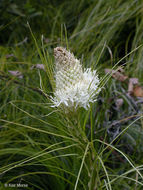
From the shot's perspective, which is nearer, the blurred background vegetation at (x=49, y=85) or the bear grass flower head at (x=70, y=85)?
the bear grass flower head at (x=70, y=85)

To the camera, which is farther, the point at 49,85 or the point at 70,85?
the point at 49,85

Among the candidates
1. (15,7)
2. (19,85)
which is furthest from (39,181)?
(15,7)

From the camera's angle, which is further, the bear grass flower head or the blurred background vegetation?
the blurred background vegetation

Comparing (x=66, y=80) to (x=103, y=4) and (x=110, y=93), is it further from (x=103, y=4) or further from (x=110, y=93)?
(x=103, y=4)

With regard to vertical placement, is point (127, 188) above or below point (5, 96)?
below
